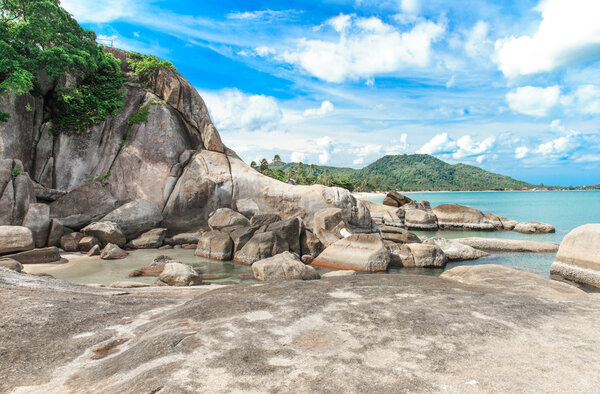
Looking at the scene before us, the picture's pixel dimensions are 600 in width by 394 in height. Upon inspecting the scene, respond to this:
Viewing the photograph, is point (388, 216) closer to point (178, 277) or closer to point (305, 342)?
point (178, 277)

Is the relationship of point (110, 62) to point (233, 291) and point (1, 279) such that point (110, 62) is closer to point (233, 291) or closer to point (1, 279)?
point (1, 279)

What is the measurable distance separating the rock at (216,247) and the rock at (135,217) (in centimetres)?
472

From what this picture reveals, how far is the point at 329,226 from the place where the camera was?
19.2 m

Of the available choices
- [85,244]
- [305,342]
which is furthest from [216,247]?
[305,342]

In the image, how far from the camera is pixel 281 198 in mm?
22672

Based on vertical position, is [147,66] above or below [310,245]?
above

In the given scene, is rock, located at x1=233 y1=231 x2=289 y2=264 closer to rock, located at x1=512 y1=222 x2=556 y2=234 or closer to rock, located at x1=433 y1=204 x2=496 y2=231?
rock, located at x1=433 y1=204 x2=496 y2=231

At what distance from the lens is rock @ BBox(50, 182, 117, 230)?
62.6 feet

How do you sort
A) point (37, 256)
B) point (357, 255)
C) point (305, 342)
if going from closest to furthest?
1. point (305, 342)
2. point (37, 256)
3. point (357, 255)

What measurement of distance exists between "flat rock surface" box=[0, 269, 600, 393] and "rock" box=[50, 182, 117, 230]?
15.4 meters

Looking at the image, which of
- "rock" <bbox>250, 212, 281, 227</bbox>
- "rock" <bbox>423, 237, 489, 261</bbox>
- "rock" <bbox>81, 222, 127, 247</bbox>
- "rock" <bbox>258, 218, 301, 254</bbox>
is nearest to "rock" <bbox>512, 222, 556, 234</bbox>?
"rock" <bbox>423, 237, 489, 261</bbox>

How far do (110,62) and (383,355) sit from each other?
2829 cm

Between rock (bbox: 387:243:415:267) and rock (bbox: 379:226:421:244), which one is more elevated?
rock (bbox: 379:226:421:244)

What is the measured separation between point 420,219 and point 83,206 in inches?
1160
